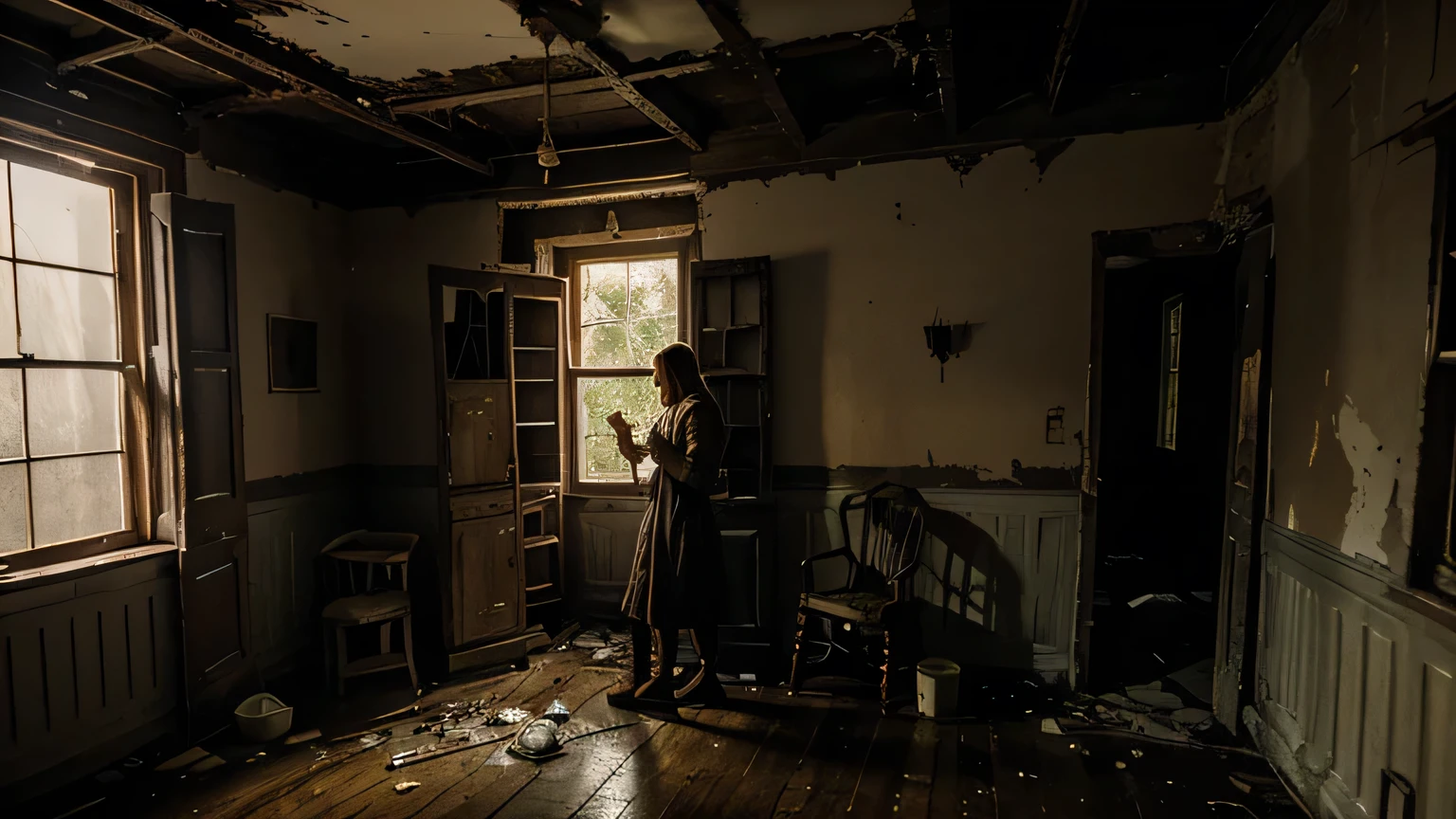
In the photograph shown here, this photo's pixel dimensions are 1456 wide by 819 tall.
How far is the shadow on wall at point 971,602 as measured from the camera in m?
3.75

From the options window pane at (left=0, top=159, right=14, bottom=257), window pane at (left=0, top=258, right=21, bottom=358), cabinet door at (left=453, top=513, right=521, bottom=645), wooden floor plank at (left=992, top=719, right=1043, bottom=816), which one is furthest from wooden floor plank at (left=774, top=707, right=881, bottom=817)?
window pane at (left=0, top=159, right=14, bottom=257)

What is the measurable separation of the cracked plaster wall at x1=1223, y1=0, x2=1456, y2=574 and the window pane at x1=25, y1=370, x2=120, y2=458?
16.3 feet

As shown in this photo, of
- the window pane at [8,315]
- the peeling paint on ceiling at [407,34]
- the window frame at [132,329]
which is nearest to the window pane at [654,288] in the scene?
the peeling paint on ceiling at [407,34]

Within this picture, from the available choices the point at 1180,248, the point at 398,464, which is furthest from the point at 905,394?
the point at 398,464

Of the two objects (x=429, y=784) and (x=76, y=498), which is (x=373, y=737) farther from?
(x=76, y=498)

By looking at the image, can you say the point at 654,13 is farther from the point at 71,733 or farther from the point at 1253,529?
the point at 71,733

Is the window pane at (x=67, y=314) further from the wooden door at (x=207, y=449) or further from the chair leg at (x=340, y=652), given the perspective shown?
the chair leg at (x=340, y=652)

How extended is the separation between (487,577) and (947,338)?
300 centimetres

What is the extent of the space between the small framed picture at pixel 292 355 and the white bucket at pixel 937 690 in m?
4.02

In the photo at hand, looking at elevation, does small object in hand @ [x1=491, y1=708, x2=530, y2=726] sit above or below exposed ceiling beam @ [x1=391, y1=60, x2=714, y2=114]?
below

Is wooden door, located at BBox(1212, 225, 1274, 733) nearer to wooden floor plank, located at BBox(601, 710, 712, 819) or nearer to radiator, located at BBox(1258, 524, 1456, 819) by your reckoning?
radiator, located at BBox(1258, 524, 1456, 819)

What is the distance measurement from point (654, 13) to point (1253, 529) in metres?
3.33

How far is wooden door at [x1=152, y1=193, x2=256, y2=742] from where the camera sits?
10.4 feet

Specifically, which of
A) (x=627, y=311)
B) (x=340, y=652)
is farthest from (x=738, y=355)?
(x=340, y=652)
